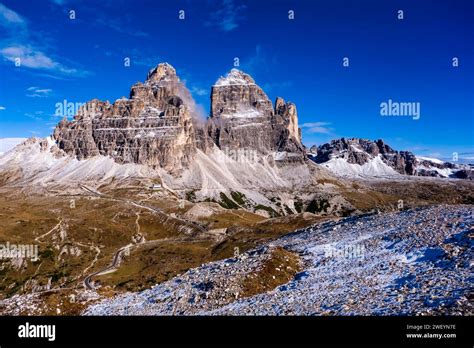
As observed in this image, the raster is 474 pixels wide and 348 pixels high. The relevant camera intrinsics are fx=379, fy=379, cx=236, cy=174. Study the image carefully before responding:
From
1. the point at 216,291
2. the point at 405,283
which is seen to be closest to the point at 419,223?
the point at 405,283

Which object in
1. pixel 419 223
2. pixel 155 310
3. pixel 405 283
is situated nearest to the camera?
pixel 405 283

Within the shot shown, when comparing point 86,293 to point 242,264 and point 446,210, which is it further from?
point 446,210

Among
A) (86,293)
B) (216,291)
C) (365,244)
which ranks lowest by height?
(86,293)

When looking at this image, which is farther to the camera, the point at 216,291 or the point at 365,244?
the point at 365,244
